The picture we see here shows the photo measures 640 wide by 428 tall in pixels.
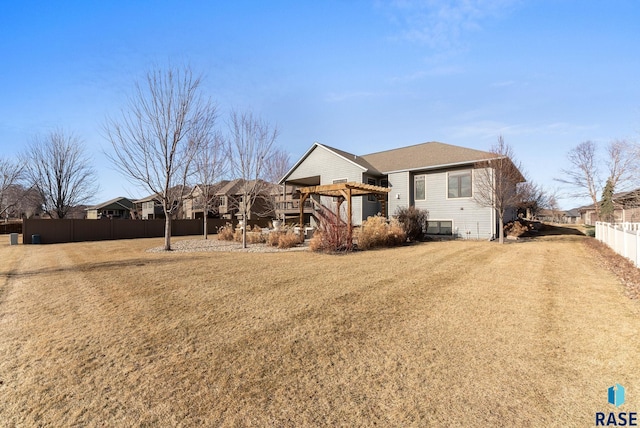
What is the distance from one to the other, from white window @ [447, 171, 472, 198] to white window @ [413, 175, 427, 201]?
1.47 metres

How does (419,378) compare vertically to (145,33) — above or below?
below

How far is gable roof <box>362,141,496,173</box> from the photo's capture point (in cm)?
1745

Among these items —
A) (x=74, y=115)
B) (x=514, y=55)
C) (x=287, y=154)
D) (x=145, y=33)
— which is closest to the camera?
(x=514, y=55)

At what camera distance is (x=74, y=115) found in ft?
42.9

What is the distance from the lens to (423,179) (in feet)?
62.6

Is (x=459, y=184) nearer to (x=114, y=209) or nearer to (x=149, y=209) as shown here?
(x=149, y=209)

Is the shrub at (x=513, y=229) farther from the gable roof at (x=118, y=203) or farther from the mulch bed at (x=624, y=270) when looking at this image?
the gable roof at (x=118, y=203)

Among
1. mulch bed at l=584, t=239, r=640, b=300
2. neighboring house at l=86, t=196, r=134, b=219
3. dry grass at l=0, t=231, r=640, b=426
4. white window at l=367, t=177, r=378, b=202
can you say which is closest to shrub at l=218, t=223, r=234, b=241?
white window at l=367, t=177, r=378, b=202

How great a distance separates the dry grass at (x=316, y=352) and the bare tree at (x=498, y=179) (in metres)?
9.96

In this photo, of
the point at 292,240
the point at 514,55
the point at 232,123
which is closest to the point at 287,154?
the point at 232,123

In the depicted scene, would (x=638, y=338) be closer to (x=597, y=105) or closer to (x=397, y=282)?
(x=397, y=282)

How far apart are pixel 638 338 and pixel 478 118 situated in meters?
15.1

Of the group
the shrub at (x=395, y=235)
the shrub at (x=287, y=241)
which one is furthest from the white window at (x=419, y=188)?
the shrub at (x=287, y=241)

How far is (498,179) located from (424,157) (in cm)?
517
